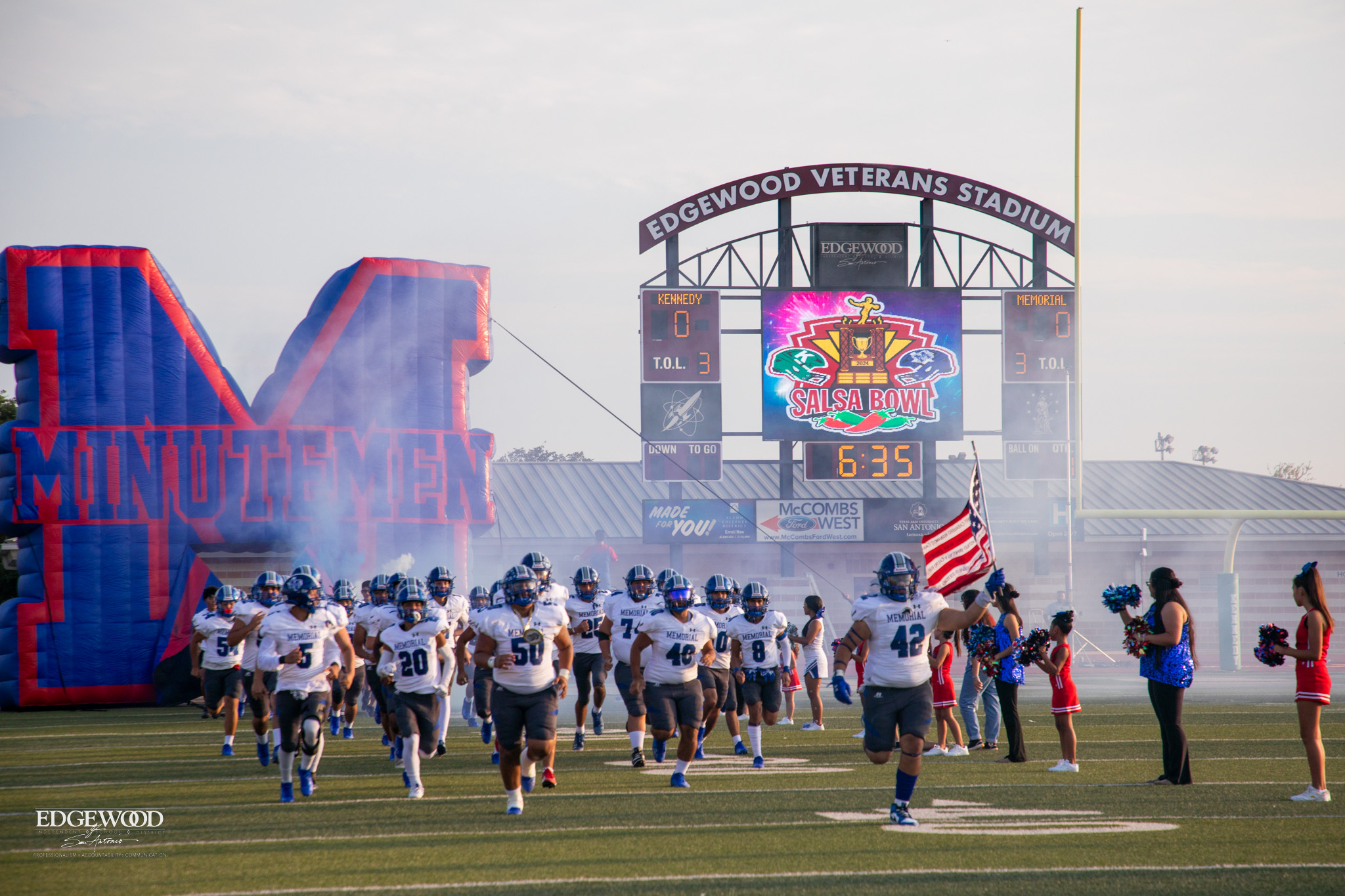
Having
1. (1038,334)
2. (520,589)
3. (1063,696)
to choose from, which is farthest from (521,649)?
(1038,334)

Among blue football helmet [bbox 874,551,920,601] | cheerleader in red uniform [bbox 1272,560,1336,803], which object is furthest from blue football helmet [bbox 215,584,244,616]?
cheerleader in red uniform [bbox 1272,560,1336,803]

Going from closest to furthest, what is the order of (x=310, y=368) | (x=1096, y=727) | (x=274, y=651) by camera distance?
(x=274, y=651), (x=1096, y=727), (x=310, y=368)

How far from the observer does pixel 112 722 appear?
18.9 metres

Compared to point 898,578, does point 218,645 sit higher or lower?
lower

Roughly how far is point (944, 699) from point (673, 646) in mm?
3573

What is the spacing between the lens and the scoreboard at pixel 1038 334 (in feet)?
93.9

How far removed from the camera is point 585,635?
48.6 ft

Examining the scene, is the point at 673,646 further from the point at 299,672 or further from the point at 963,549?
the point at 963,549

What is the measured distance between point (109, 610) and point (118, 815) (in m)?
12.7

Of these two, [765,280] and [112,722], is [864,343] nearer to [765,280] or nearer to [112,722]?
[765,280]

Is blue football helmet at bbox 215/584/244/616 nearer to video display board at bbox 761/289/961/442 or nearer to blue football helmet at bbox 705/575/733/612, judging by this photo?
blue football helmet at bbox 705/575/733/612

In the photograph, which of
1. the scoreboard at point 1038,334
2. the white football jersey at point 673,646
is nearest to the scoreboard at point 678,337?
the scoreboard at point 1038,334

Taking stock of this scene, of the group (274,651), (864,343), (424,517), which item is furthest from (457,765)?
(864,343)

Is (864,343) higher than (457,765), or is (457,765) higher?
(864,343)
